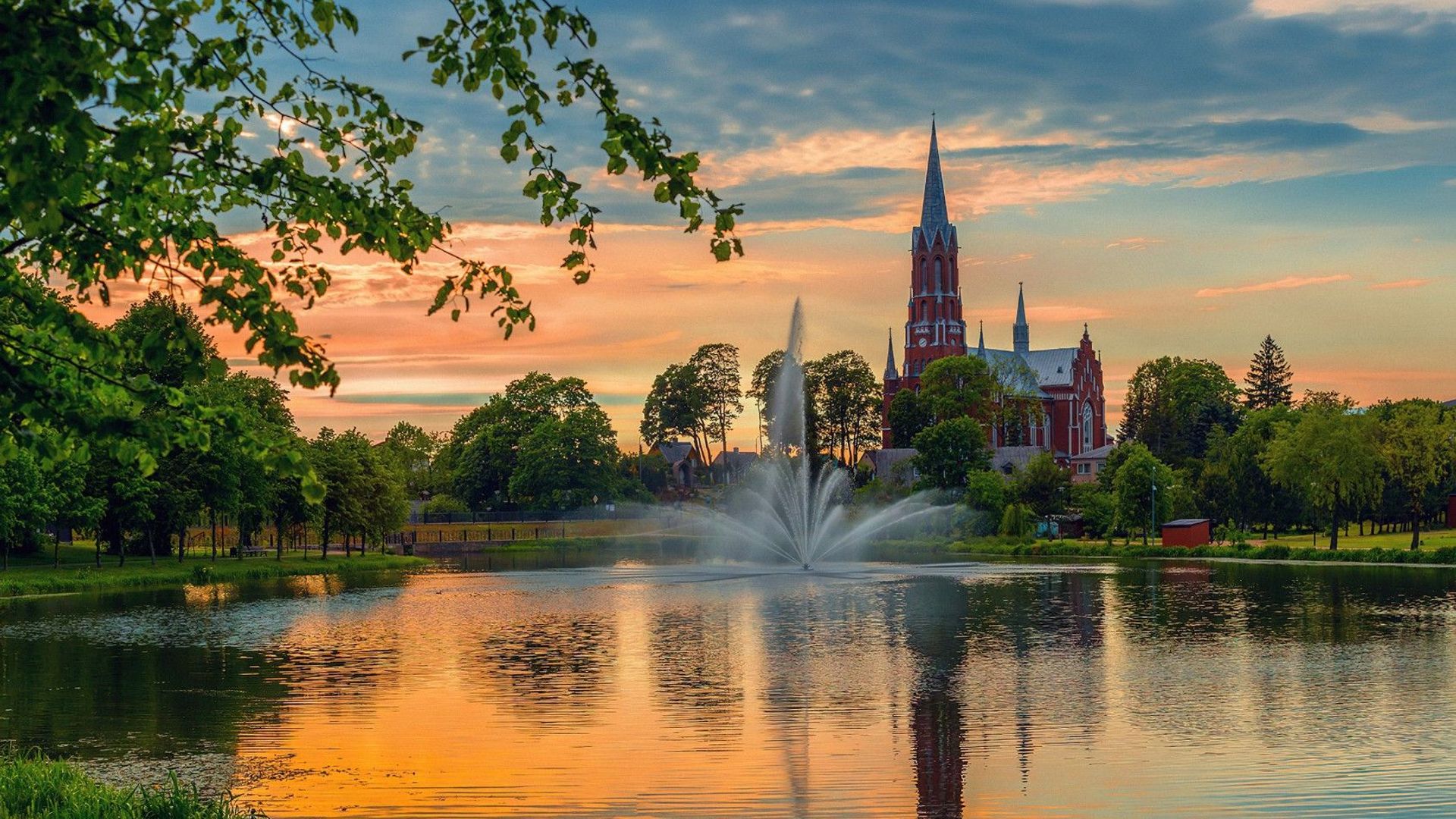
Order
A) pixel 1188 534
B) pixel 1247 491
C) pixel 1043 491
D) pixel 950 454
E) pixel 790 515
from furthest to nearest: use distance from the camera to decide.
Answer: pixel 950 454 → pixel 1043 491 → pixel 1247 491 → pixel 1188 534 → pixel 790 515

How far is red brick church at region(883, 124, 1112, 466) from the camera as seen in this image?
6944 inches

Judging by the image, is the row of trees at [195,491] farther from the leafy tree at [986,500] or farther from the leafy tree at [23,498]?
the leafy tree at [986,500]

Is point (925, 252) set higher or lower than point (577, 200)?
higher

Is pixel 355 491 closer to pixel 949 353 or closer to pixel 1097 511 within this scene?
pixel 1097 511

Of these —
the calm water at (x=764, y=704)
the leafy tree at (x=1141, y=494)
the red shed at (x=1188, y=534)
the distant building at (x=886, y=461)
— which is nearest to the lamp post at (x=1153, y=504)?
the leafy tree at (x=1141, y=494)

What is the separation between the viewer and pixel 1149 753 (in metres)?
21.3

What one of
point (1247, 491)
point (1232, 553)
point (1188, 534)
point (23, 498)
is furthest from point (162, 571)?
point (1247, 491)

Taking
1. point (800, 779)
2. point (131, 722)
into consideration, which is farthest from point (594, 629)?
point (800, 779)

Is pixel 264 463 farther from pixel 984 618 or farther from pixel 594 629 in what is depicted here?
pixel 984 618

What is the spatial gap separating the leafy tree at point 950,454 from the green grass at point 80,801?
10941 cm

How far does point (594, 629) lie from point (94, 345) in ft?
108

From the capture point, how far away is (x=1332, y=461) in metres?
89.3

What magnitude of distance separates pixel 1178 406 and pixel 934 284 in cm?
3685

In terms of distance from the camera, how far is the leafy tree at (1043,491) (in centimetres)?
11150
